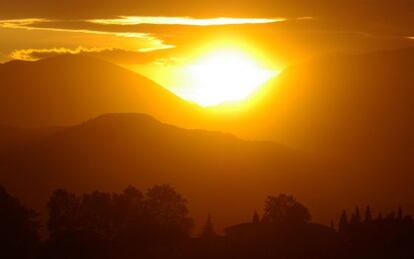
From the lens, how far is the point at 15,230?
4498 inches

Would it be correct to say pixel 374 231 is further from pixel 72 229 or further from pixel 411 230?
pixel 72 229

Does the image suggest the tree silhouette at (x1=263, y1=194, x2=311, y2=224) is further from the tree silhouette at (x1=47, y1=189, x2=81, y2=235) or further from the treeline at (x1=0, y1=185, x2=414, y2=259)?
the tree silhouette at (x1=47, y1=189, x2=81, y2=235)

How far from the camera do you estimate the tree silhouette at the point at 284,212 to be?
408 feet

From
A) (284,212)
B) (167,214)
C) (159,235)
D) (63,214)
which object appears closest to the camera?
(63,214)

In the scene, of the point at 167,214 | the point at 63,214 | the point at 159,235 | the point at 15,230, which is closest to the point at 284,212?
the point at 167,214

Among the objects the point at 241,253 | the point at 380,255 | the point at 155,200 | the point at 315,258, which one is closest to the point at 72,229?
the point at 155,200

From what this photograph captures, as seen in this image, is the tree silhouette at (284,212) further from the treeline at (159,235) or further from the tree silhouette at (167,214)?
the tree silhouette at (167,214)

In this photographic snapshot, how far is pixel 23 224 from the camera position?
115562 millimetres

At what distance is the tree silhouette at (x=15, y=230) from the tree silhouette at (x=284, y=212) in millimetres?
33790

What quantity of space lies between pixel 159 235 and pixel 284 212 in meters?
19.6

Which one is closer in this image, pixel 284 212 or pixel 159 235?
pixel 159 235

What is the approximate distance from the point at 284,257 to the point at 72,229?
28.9 m

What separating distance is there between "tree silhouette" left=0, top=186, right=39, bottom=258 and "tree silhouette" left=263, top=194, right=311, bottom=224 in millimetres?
33790

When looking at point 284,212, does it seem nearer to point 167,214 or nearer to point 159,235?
point 167,214
